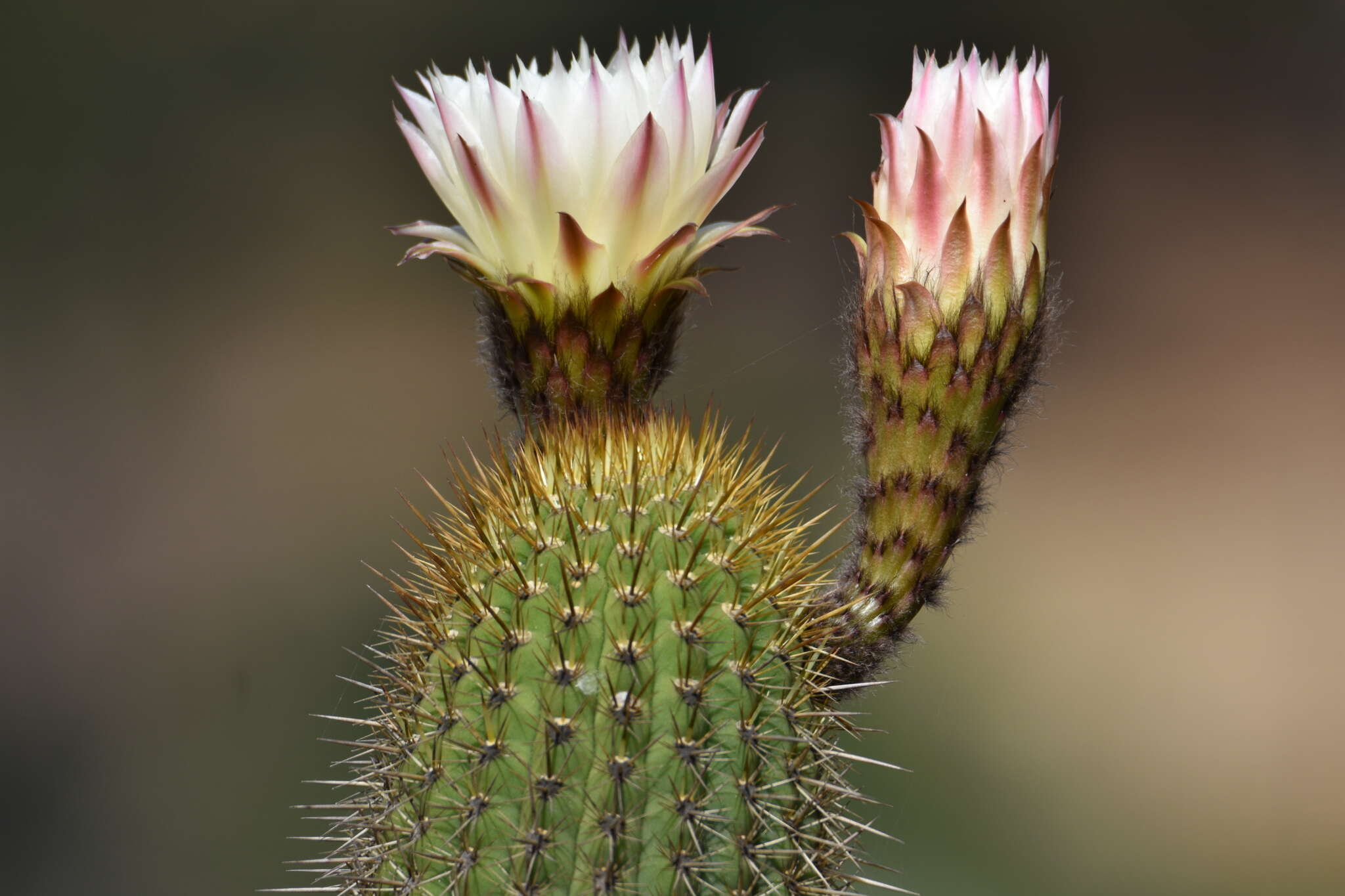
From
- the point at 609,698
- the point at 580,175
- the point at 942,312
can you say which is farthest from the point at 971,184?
the point at 609,698

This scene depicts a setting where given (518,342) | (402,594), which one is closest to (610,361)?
(518,342)

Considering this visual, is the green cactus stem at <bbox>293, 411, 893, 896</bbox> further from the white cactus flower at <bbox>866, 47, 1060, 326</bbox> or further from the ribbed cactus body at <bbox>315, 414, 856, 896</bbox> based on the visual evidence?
the white cactus flower at <bbox>866, 47, 1060, 326</bbox>

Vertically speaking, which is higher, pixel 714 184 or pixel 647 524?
pixel 714 184

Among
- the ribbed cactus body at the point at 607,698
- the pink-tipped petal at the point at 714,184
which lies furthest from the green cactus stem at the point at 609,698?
the pink-tipped petal at the point at 714,184

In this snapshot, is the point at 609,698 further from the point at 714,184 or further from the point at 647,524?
the point at 714,184

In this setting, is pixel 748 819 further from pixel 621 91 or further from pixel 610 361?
pixel 621 91
